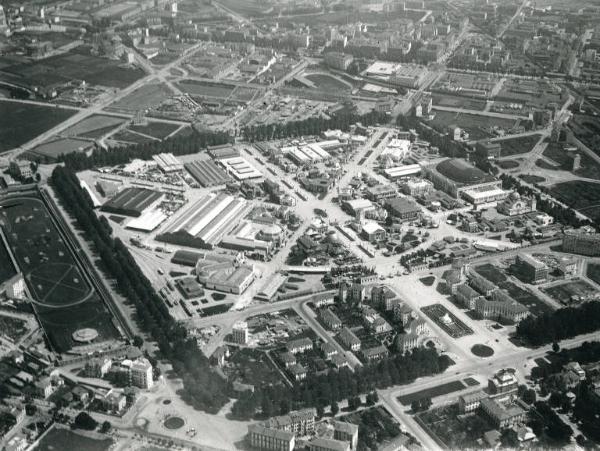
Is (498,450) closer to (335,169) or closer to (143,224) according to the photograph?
(143,224)

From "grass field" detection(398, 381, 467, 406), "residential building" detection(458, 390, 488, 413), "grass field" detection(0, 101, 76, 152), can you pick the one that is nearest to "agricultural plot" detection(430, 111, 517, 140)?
"grass field" detection(0, 101, 76, 152)

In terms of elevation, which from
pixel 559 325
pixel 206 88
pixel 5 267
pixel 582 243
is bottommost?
pixel 5 267

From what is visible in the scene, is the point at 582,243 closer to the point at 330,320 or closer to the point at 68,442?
the point at 330,320

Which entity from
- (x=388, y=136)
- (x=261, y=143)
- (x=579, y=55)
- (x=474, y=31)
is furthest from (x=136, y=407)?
(x=474, y=31)

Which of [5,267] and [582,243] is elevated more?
[582,243]

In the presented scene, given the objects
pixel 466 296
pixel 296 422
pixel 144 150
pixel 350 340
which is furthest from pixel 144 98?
pixel 296 422

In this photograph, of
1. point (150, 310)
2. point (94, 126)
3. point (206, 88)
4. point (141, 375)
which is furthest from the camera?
point (206, 88)
